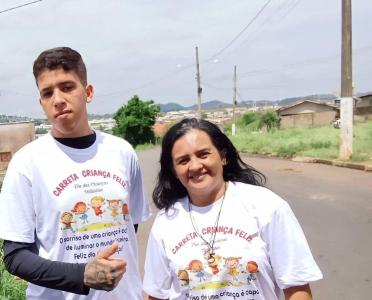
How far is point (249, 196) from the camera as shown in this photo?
191 cm

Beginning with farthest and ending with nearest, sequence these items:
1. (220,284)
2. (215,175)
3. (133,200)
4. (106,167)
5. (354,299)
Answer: (354,299) → (133,200) → (106,167) → (215,175) → (220,284)

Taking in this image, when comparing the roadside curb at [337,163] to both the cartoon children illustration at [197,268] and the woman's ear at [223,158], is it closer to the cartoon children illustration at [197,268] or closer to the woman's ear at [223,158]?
the woman's ear at [223,158]

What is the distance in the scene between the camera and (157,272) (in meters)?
1.96

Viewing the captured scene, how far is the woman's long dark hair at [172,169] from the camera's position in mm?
2064

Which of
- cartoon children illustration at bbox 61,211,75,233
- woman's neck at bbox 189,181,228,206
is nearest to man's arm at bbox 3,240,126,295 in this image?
cartoon children illustration at bbox 61,211,75,233

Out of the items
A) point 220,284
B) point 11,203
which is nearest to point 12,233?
point 11,203

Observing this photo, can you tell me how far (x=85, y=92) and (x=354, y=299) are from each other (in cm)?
322

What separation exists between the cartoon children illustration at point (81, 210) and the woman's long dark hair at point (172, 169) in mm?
312

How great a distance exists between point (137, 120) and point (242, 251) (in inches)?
1654

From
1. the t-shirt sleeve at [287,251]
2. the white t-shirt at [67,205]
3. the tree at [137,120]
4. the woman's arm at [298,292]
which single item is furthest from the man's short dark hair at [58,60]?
the tree at [137,120]

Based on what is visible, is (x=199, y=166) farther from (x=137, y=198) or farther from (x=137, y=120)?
(x=137, y=120)

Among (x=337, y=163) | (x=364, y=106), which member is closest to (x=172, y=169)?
(x=337, y=163)

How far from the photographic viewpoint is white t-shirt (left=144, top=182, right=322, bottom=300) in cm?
181

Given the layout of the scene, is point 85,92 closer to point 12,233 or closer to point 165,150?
point 165,150
